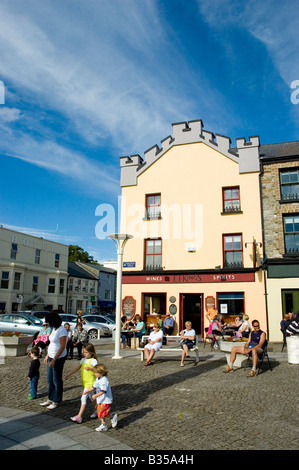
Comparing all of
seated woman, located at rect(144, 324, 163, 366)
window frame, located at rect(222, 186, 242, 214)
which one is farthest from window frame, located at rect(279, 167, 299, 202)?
seated woman, located at rect(144, 324, 163, 366)

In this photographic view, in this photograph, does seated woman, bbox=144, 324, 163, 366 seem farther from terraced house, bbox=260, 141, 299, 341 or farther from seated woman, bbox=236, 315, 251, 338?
terraced house, bbox=260, 141, 299, 341

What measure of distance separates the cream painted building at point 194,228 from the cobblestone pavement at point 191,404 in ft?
27.6

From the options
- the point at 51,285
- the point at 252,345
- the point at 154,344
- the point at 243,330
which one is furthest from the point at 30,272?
the point at 252,345

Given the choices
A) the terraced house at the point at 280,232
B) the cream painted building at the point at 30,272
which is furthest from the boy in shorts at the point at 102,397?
the cream painted building at the point at 30,272

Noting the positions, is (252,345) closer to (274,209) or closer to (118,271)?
(118,271)

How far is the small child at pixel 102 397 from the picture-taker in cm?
561

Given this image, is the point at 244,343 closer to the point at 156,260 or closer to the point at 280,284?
the point at 280,284

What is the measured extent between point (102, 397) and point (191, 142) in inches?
742

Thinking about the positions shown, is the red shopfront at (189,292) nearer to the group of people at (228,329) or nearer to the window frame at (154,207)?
the group of people at (228,329)

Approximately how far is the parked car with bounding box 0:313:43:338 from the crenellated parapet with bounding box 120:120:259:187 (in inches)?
399

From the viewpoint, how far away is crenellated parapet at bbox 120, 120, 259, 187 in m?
20.6

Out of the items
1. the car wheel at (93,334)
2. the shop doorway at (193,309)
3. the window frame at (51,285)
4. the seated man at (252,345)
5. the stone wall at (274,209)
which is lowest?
the car wheel at (93,334)

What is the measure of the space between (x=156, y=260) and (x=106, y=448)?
1715 cm

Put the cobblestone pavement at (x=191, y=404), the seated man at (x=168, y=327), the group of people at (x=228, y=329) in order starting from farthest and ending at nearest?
the seated man at (x=168, y=327)
the group of people at (x=228, y=329)
the cobblestone pavement at (x=191, y=404)
